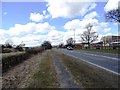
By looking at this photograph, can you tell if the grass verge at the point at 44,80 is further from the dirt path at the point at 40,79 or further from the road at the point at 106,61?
the road at the point at 106,61

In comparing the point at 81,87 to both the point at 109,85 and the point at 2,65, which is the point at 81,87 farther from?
the point at 2,65

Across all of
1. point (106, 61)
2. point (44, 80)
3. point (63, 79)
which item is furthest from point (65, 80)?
point (106, 61)

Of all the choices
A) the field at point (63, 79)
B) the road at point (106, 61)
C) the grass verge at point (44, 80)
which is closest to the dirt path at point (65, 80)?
the field at point (63, 79)

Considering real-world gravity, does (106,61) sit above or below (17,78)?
above

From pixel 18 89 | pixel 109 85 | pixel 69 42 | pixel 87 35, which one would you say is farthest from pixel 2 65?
pixel 69 42

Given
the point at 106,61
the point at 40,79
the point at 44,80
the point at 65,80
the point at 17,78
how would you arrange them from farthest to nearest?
the point at 106,61, the point at 17,78, the point at 40,79, the point at 44,80, the point at 65,80

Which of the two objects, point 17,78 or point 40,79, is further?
point 17,78

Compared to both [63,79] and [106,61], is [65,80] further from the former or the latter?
[106,61]

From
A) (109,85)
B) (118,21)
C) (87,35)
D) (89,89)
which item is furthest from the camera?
(87,35)

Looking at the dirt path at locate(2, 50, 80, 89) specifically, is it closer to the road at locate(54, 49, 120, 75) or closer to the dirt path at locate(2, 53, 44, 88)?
the dirt path at locate(2, 53, 44, 88)

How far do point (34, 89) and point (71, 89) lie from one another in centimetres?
149

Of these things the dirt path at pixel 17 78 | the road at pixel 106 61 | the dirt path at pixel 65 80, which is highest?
the dirt path at pixel 65 80

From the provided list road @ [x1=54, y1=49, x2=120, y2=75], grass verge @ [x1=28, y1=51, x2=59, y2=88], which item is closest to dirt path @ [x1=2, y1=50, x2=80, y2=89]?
grass verge @ [x1=28, y1=51, x2=59, y2=88]

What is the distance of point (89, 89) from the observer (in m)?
9.04
